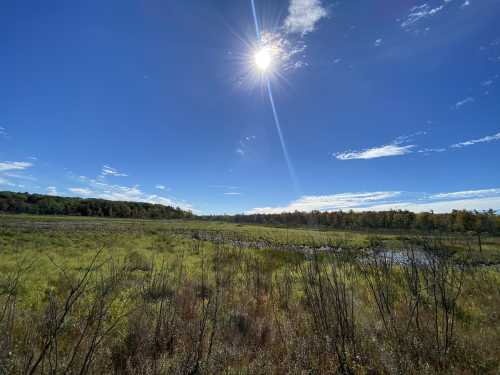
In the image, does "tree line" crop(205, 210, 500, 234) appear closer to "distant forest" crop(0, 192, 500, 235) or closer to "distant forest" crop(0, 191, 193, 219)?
"distant forest" crop(0, 192, 500, 235)

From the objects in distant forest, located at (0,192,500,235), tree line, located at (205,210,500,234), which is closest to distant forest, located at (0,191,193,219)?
distant forest, located at (0,192,500,235)

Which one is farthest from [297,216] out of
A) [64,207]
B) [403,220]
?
[64,207]

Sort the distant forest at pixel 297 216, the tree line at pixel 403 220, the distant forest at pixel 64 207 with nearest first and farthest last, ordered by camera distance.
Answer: the tree line at pixel 403 220
the distant forest at pixel 297 216
the distant forest at pixel 64 207

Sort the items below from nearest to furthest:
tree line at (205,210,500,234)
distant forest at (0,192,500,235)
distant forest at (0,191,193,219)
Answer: tree line at (205,210,500,234) → distant forest at (0,192,500,235) → distant forest at (0,191,193,219)

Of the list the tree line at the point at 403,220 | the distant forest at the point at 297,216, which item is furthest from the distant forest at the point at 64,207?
the tree line at the point at 403,220

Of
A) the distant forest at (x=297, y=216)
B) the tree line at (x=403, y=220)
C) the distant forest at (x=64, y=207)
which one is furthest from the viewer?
the distant forest at (x=64, y=207)

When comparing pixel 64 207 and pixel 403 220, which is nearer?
pixel 403 220

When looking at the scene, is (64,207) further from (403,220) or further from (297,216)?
(403,220)

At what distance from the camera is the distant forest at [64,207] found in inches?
4237

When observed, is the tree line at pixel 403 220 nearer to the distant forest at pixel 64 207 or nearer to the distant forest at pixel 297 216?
the distant forest at pixel 297 216

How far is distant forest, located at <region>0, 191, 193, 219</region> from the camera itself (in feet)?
353

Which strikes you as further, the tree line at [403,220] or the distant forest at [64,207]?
the distant forest at [64,207]

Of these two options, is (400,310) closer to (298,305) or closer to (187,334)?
(298,305)

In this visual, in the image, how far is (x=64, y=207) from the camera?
393 ft
